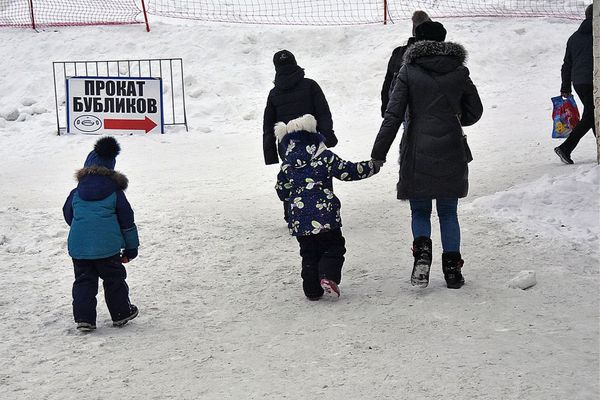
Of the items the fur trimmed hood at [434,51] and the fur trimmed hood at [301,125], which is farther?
the fur trimmed hood at [301,125]

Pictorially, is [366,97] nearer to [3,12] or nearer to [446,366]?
[3,12]

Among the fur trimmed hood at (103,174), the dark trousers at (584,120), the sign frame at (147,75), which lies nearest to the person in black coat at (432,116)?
the fur trimmed hood at (103,174)

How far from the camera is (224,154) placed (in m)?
12.5

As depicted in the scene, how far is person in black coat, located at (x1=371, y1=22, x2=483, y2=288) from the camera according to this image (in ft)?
18.0

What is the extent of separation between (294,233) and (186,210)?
3.48m

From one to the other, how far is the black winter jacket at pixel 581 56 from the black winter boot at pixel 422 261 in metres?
4.50

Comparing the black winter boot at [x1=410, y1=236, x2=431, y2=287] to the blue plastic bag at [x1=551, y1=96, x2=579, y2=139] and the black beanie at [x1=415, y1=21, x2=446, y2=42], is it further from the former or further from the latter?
the blue plastic bag at [x1=551, y1=96, x2=579, y2=139]

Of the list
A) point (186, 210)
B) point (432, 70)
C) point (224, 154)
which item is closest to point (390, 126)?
point (432, 70)

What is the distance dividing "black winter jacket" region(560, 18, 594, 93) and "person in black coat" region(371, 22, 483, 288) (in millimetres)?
4224

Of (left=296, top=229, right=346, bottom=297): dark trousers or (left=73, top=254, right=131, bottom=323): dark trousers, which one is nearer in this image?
(left=73, top=254, right=131, bottom=323): dark trousers

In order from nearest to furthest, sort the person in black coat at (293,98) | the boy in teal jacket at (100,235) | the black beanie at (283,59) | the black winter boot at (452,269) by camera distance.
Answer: the boy in teal jacket at (100,235) < the black winter boot at (452,269) < the black beanie at (283,59) < the person in black coat at (293,98)

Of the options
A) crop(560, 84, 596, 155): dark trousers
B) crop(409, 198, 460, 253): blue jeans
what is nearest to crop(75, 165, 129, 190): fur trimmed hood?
crop(409, 198, 460, 253): blue jeans

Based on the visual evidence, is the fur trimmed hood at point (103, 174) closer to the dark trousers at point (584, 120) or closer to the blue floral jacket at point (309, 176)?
the blue floral jacket at point (309, 176)

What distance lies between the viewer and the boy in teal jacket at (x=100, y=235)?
5410mm
